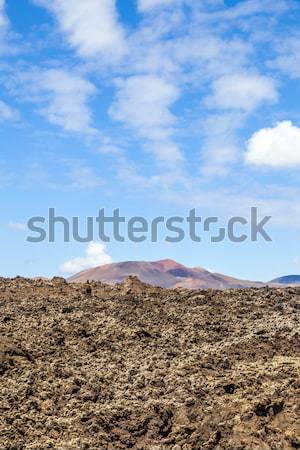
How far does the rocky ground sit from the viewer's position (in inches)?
352

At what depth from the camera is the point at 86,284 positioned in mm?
16484

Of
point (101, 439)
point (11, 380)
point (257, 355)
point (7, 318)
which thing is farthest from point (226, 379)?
point (7, 318)

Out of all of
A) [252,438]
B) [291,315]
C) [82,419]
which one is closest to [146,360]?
[82,419]

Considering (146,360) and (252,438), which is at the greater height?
(146,360)

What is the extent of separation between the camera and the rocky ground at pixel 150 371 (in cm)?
894

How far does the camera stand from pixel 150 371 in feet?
35.6

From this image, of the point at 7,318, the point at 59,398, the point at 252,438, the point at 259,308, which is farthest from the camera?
the point at 259,308

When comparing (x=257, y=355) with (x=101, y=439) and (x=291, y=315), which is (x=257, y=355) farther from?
(x=101, y=439)

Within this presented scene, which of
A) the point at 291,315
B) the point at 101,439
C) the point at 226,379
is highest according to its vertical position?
the point at 291,315

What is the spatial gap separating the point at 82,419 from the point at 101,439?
550mm

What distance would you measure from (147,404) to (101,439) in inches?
40.8

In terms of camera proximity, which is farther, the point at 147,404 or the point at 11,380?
the point at 11,380

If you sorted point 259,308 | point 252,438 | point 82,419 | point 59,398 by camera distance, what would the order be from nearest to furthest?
1. point 252,438
2. point 82,419
3. point 59,398
4. point 259,308

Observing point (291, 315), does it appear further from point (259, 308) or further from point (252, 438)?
point (252, 438)
